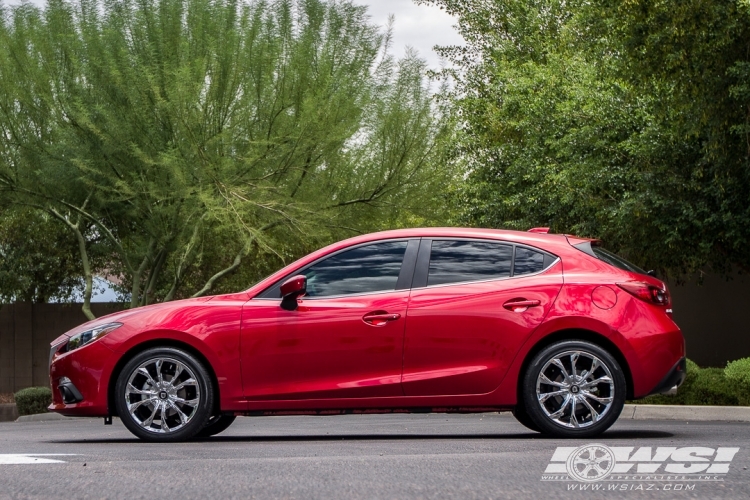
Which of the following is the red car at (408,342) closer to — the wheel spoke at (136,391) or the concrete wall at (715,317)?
the wheel spoke at (136,391)

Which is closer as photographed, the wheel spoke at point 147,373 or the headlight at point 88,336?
the wheel spoke at point 147,373

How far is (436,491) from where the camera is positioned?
5.47 metres

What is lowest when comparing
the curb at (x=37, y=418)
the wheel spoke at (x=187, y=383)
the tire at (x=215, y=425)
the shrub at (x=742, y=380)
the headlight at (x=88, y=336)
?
the curb at (x=37, y=418)

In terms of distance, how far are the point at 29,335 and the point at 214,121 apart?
10615 mm

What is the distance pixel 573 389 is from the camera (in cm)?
869

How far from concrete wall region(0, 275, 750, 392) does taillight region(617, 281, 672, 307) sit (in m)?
15.7

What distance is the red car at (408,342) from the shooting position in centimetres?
871

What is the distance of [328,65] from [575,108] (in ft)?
15.3

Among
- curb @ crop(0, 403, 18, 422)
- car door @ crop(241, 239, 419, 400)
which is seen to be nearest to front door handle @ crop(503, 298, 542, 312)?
car door @ crop(241, 239, 419, 400)

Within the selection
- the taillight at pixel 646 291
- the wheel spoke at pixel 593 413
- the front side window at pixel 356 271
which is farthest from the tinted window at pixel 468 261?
the wheel spoke at pixel 593 413

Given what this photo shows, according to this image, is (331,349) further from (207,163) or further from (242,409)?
(207,163)

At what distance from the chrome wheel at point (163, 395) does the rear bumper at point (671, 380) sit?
3.47m

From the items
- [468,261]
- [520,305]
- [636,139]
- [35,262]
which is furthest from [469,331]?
[35,262]

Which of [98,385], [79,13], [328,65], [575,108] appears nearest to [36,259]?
[79,13]
